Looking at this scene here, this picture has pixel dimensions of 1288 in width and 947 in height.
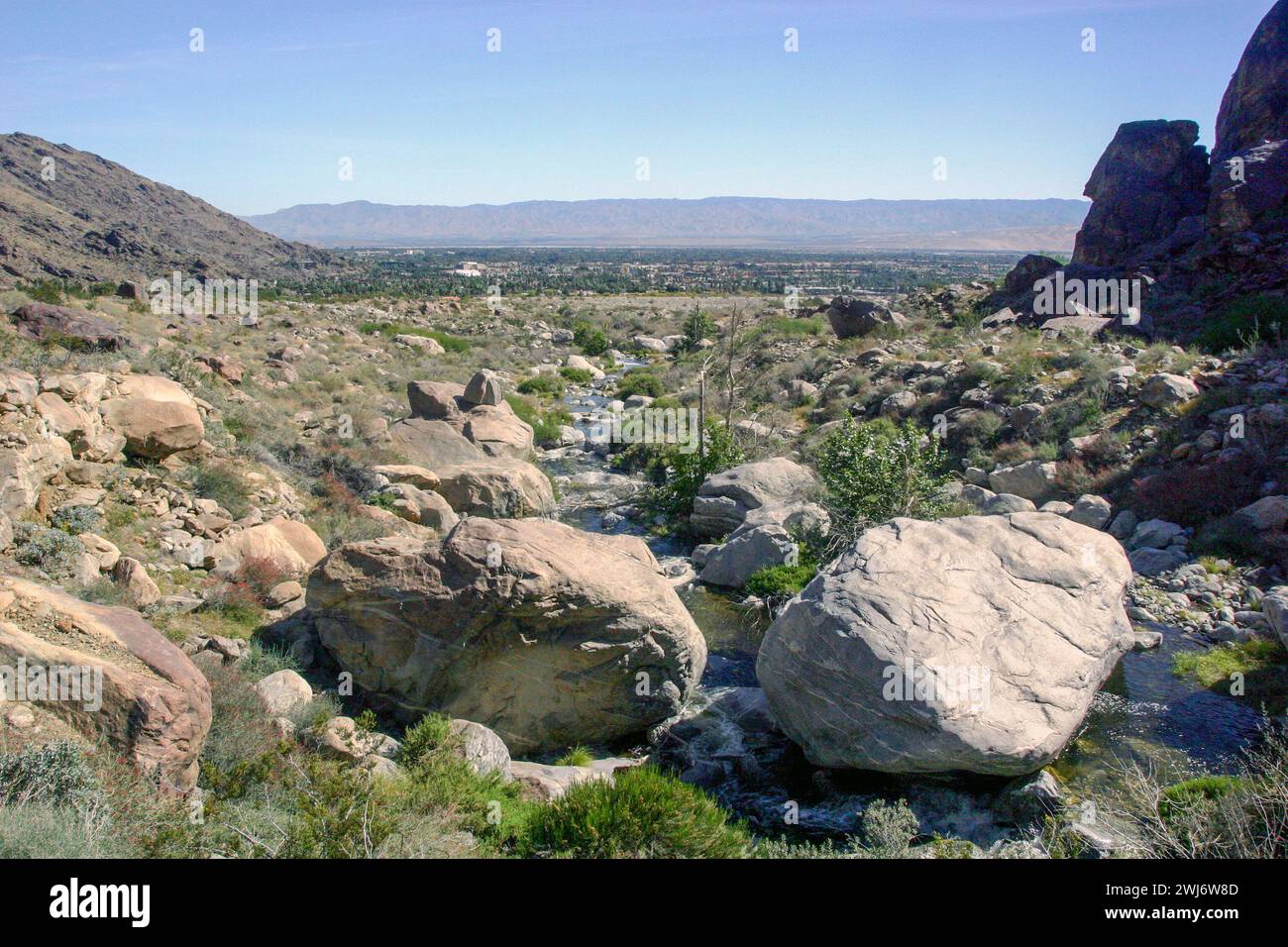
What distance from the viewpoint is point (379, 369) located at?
86.0 feet

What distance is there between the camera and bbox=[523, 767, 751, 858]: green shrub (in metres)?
5.89

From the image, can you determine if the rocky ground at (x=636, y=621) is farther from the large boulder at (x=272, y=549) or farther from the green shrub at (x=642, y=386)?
the green shrub at (x=642, y=386)

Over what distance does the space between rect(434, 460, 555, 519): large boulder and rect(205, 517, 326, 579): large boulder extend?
3786 mm

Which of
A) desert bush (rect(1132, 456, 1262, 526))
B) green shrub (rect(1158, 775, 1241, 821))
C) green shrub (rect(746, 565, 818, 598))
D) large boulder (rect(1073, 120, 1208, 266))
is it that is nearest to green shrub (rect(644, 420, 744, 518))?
green shrub (rect(746, 565, 818, 598))

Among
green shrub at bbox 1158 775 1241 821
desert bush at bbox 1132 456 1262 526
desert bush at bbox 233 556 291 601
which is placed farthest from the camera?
desert bush at bbox 1132 456 1262 526

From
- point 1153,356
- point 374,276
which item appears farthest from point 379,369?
point 374,276

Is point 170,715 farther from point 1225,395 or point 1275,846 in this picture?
point 1225,395

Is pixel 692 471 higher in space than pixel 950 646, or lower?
higher

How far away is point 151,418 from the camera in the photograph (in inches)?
448

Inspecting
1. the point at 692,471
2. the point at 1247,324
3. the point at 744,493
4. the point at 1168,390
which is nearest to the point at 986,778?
the point at 744,493

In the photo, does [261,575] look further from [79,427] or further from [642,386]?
[642,386]

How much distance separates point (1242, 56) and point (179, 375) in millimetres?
30935

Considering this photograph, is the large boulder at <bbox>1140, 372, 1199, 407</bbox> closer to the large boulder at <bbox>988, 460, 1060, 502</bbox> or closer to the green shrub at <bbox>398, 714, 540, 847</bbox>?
the large boulder at <bbox>988, 460, 1060, 502</bbox>

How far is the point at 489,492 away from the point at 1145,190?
2489 centimetres
